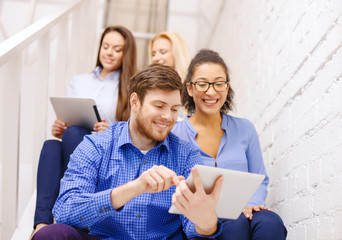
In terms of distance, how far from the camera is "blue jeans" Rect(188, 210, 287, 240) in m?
1.35

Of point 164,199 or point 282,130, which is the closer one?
point 164,199

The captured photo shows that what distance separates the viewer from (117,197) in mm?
1225

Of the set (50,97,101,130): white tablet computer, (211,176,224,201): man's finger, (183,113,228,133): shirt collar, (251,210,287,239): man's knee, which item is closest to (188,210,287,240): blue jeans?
(251,210,287,239): man's knee

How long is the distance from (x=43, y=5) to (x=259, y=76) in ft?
10.2

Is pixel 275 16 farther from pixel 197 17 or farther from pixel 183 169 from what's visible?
pixel 197 17

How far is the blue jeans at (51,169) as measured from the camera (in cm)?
165

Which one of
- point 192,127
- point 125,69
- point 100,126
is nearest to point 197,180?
point 192,127

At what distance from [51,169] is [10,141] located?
0.80 feet

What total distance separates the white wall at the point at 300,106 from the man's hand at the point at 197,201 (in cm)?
36

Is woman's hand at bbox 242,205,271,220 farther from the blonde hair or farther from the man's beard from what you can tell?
the blonde hair

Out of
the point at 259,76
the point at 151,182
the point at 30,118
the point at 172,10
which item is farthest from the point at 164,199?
the point at 172,10

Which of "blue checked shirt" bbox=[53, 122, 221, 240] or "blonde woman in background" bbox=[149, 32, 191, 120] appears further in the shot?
"blonde woman in background" bbox=[149, 32, 191, 120]

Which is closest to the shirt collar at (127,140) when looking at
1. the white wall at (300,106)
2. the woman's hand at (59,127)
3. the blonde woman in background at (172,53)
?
the white wall at (300,106)

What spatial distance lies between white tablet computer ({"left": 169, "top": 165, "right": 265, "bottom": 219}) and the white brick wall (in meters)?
0.29
